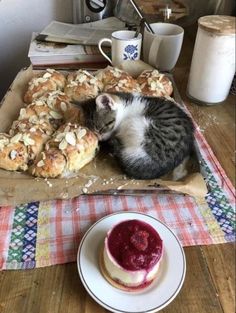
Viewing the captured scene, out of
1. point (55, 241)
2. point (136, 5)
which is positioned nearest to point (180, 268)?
point (55, 241)

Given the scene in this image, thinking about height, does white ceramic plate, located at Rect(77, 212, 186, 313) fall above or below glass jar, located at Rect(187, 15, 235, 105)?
below

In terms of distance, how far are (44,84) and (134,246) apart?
1.30 ft

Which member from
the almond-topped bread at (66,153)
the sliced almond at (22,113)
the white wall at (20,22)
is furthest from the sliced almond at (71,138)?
the white wall at (20,22)

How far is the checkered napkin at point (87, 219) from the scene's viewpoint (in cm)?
37

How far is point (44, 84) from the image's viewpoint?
0.60m

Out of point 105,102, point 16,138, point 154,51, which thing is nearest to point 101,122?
point 105,102

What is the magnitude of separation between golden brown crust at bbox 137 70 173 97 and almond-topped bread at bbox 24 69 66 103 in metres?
0.16

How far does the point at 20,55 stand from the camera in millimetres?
915

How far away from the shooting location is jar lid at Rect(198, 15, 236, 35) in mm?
335

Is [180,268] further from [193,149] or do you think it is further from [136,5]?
[136,5]

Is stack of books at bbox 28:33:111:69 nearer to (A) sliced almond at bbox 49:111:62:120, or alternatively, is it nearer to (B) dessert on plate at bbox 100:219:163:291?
(A) sliced almond at bbox 49:111:62:120

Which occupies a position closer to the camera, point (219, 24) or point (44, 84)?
point (219, 24)

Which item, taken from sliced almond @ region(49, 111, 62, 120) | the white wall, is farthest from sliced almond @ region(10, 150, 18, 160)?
the white wall

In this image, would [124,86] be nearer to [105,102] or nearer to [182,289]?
[105,102]
